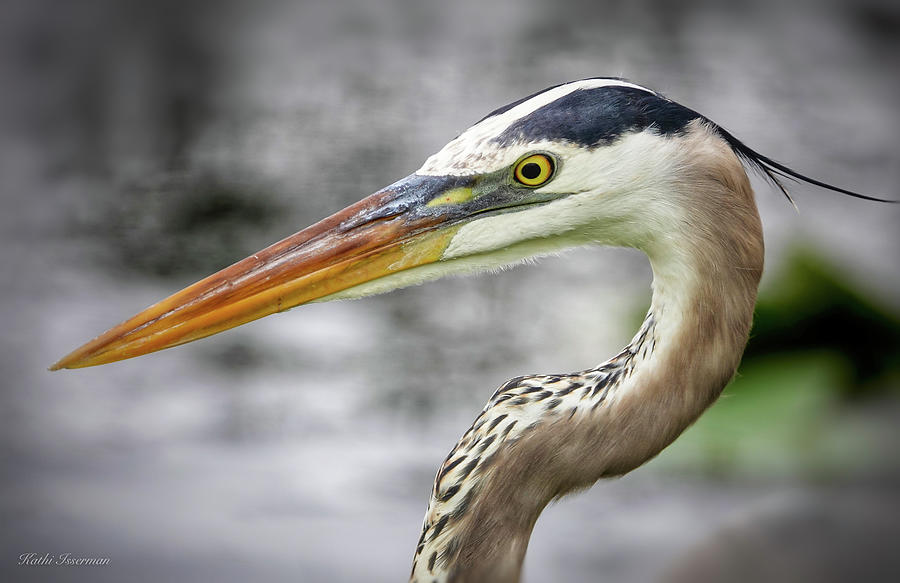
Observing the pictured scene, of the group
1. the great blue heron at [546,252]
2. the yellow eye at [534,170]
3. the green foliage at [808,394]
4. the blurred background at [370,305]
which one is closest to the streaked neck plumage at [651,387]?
the great blue heron at [546,252]

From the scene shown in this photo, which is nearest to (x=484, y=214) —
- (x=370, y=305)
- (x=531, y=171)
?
(x=531, y=171)

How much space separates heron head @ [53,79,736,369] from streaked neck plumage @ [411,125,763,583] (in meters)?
0.04

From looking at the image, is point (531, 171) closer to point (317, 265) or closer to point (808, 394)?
point (317, 265)

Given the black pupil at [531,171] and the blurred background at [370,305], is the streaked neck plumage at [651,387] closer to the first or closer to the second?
the black pupil at [531,171]

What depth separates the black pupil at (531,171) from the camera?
1.05 m

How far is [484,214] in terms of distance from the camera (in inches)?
42.7

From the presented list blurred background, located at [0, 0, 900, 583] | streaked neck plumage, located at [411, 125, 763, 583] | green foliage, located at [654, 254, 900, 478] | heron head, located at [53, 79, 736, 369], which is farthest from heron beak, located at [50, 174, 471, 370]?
green foliage, located at [654, 254, 900, 478]

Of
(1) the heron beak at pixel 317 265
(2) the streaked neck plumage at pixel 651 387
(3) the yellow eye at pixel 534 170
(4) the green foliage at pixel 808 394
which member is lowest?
(2) the streaked neck plumage at pixel 651 387

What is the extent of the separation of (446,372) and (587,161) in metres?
2.00

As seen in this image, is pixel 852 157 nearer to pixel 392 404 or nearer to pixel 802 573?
pixel 392 404

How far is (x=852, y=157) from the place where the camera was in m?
3.78

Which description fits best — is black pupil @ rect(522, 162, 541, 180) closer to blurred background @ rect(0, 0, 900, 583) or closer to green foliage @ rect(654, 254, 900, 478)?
blurred background @ rect(0, 0, 900, 583)

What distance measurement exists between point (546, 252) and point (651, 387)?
22cm

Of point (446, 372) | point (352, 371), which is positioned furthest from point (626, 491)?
point (352, 371)
